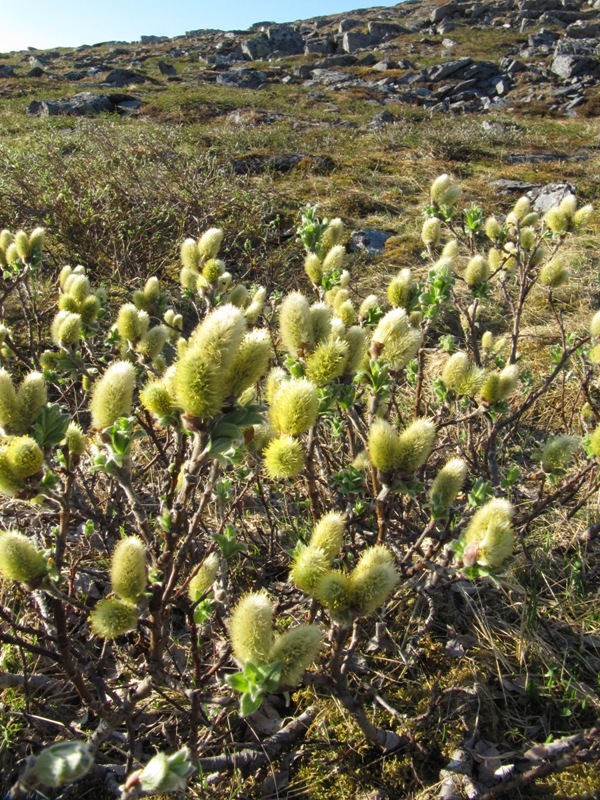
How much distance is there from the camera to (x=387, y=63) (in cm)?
3388

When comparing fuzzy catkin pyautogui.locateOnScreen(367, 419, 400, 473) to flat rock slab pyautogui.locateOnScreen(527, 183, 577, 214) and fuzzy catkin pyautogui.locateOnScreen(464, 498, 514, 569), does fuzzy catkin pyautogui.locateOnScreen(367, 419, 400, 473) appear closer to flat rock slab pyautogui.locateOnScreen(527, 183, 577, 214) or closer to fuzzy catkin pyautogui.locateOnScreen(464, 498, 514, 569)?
fuzzy catkin pyautogui.locateOnScreen(464, 498, 514, 569)

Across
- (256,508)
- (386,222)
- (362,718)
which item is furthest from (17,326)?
(386,222)

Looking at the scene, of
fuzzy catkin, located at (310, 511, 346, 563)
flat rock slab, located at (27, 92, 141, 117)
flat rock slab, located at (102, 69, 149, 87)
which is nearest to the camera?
fuzzy catkin, located at (310, 511, 346, 563)

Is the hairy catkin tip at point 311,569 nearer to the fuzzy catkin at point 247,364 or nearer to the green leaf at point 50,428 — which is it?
the fuzzy catkin at point 247,364

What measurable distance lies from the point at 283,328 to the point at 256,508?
154 cm

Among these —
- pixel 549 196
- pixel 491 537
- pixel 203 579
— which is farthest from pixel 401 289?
pixel 549 196

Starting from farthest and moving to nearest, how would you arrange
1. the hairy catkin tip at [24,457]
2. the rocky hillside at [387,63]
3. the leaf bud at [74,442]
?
1. the rocky hillside at [387,63]
2. the leaf bud at [74,442]
3. the hairy catkin tip at [24,457]

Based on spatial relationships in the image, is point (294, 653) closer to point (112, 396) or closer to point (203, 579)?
point (203, 579)

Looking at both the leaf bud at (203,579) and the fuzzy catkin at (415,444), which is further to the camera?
the leaf bud at (203,579)

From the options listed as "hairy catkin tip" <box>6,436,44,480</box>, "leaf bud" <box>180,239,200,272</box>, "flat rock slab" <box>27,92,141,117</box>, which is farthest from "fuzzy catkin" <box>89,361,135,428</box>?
"flat rock slab" <box>27,92,141,117</box>

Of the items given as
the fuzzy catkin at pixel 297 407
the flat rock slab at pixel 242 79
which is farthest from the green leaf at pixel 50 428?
the flat rock slab at pixel 242 79

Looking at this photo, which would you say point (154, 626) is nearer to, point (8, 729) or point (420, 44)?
point (8, 729)

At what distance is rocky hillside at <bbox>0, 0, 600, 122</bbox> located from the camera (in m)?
23.9

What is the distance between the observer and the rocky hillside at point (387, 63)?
2389 cm
